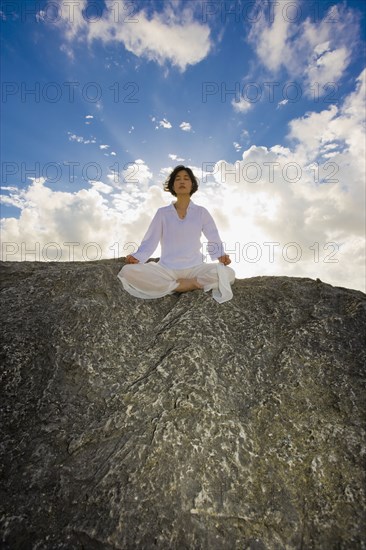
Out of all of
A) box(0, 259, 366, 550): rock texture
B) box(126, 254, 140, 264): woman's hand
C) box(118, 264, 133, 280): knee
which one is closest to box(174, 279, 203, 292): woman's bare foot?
box(0, 259, 366, 550): rock texture

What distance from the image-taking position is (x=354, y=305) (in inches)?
262

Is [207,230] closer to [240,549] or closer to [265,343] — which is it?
[265,343]

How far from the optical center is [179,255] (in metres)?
8.68

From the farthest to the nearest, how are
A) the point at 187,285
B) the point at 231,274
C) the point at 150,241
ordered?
the point at 150,241 → the point at 231,274 → the point at 187,285

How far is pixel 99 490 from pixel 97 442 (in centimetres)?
68

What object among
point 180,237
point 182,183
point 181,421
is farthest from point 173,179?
point 181,421

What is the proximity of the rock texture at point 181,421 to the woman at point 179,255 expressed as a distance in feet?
1.87

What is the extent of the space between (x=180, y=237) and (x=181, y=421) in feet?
16.9

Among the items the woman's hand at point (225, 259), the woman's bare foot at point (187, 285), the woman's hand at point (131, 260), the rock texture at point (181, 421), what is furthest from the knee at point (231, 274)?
the woman's hand at point (131, 260)

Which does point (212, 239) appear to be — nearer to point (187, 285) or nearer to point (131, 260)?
point (187, 285)

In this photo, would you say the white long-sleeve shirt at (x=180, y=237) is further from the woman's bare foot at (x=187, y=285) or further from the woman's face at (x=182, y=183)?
the woman's bare foot at (x=187, y=285)

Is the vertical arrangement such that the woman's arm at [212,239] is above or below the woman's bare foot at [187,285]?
above

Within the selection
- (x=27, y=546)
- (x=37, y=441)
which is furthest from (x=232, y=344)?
(x=27, y=546)

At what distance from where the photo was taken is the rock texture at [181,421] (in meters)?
3.94
